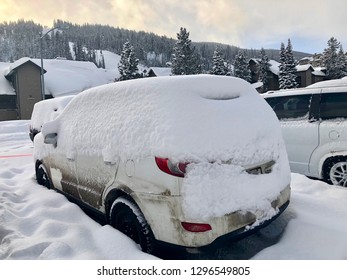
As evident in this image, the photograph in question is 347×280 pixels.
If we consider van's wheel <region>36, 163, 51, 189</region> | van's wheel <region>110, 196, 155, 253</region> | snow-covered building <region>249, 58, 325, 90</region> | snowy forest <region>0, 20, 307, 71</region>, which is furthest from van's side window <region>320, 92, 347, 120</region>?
snow-covered building <region>249, 58, 325, 90</region>

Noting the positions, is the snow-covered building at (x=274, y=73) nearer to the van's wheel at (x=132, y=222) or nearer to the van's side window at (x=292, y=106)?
the van's side window at (x=292, y=106)

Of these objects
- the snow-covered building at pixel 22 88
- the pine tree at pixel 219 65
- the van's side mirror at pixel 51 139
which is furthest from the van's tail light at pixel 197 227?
the snow-covered building at pixel 22 88

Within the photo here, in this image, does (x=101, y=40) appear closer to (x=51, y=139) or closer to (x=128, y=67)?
(x=128, y=67)

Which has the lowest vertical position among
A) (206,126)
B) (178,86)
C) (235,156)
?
(235,156)

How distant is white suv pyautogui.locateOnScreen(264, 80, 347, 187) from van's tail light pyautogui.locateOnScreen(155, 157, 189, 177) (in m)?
3.16

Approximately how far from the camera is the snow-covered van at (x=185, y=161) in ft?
8.05

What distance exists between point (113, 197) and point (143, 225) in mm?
537

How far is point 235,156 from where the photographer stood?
2639mm

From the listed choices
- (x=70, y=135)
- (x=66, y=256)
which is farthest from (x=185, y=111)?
(x=70, y=135)

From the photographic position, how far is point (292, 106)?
17.7 feet

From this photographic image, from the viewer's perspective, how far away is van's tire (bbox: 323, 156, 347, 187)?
458cm

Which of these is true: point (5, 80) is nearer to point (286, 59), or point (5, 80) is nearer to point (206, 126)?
point (286, 59)

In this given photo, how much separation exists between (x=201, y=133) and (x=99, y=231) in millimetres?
1479

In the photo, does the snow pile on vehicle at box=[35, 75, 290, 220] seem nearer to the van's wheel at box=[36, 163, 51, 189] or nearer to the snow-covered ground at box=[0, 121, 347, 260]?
the snow-covered ground at box=[0, 121, 347, 260]
